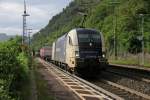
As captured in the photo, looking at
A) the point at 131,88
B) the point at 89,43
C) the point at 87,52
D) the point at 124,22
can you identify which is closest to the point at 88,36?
the point at 89,43

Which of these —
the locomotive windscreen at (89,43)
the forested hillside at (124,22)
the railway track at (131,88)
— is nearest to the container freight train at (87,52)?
the locomotive windscreen at (89,43)

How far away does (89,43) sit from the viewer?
104 ft

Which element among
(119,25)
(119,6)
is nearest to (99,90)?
(119,25)

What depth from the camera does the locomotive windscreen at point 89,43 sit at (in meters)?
31.3

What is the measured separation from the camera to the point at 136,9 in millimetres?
87500

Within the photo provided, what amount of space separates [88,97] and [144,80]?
9409 millimetres

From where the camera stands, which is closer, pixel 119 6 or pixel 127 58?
pixel 127 58

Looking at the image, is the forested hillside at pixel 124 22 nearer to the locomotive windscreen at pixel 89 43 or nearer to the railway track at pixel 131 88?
the locomotive windscreen at pixel 89 43

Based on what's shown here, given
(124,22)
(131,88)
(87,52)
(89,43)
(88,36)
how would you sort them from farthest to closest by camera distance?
(124,22), (88,36), (89,43), (87,52), (131,88)

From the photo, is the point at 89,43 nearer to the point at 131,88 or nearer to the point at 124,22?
the point at 131,88

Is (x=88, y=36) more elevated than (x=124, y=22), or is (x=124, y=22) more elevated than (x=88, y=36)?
(x=124, y=22)

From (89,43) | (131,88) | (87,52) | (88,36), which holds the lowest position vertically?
(131,88)

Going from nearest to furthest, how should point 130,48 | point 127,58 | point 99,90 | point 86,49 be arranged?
point 99,90, point 86,49, point 127,58, point 130,48

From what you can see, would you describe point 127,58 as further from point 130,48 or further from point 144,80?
point 144,80
